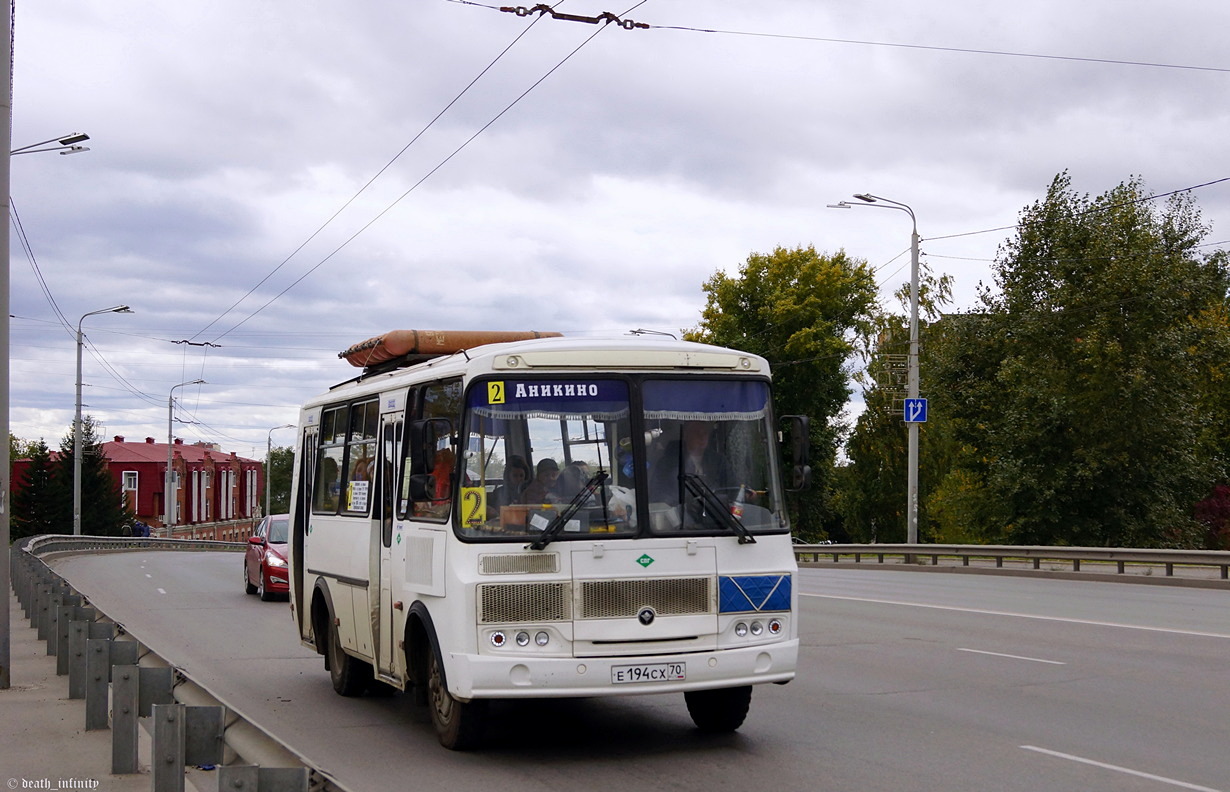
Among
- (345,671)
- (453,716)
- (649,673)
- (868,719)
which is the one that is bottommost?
(868,719)

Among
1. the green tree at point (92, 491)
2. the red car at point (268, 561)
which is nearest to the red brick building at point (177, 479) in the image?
the green tree at point (92, 491)

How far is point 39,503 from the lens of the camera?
84.2 m

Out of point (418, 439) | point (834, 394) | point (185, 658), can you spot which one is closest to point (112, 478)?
point (834, 394)

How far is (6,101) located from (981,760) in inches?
397

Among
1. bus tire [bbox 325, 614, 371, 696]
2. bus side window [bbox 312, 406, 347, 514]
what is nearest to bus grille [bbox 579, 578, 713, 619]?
bus tire [bbox 325, 614, 371, 696]

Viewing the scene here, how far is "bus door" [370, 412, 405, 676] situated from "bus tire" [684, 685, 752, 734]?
2180 mm

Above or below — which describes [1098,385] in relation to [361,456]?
above

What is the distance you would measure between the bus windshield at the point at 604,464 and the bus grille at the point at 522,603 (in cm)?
31

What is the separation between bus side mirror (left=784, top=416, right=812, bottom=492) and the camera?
9000 millimetres

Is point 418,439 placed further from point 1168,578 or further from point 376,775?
point 1168,578

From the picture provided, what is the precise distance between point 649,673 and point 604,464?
1.33 m

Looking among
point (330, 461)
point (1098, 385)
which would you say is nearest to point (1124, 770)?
point (330, 461)

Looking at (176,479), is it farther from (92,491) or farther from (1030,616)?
(1030,616)

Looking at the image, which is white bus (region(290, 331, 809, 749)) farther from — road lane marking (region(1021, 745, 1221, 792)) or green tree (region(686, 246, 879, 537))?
green tree (region(686, 246, 879, 537))
